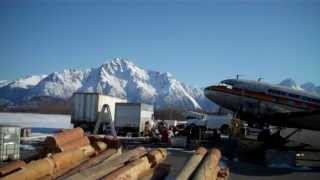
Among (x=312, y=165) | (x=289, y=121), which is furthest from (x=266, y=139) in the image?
(x=312, y=165)

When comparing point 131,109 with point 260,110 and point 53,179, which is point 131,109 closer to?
point 260,110

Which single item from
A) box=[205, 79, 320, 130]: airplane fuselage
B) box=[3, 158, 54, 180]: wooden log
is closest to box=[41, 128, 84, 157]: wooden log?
box=[3, 158, 54, 180]: wooden log

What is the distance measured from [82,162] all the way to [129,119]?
3173cm

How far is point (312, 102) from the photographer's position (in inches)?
1294

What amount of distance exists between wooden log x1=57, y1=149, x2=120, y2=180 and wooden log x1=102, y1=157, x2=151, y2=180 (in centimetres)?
96

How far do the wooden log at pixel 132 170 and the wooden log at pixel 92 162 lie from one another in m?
0.96

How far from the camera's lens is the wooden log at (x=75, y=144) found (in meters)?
12.0

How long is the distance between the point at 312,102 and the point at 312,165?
10824mm

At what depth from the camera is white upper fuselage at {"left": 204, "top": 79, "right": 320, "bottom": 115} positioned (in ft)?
107

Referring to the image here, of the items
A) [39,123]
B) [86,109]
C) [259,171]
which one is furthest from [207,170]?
[39,123]

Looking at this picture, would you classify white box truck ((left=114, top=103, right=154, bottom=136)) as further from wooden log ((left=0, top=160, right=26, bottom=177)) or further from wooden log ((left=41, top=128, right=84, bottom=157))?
wooden log ((left=0, top=160, right=26, bottom=177))

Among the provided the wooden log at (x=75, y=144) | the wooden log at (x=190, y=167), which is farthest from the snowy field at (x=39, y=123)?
the wooden log at (x=190, y=167)

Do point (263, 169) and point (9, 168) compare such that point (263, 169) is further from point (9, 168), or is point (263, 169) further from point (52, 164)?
point (9, 168)

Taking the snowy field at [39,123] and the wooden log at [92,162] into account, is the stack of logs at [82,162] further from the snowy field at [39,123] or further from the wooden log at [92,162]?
the snowy field at [39,123]
